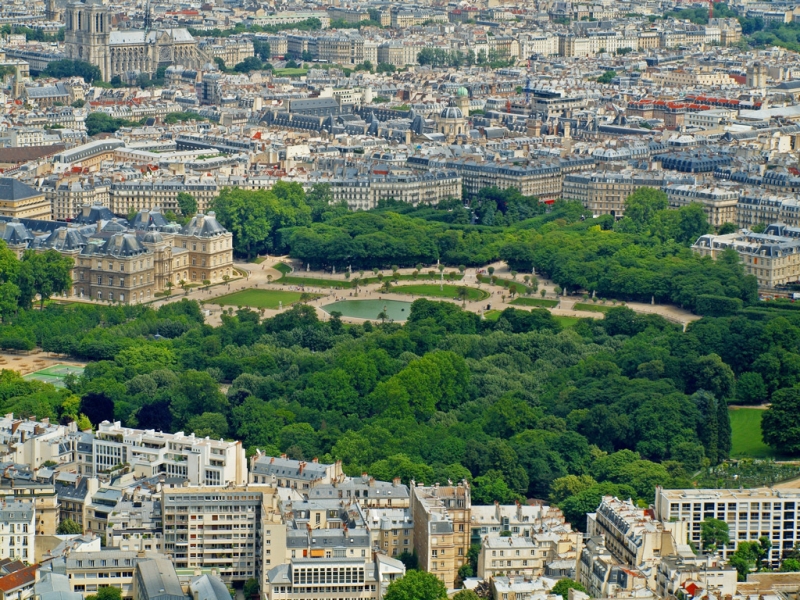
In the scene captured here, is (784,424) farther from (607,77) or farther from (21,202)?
(607,77)

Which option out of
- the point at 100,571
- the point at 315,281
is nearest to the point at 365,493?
the point at 100,571

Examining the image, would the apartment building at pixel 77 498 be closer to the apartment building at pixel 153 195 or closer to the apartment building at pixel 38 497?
the apartment building at pixel 38 497

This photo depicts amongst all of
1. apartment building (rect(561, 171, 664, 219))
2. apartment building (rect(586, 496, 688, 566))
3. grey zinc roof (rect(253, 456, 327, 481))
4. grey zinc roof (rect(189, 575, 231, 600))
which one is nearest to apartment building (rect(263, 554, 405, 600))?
grey zinc roof (rect(189, 575, 231, 600))

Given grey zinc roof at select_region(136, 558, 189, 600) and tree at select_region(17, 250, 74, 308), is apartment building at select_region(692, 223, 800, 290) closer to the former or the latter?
tree at select_region(17, 250, 74, 308)

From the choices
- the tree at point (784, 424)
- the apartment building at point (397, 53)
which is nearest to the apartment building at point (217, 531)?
the tree at point (784, 424)

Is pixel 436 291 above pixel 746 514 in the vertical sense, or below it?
below

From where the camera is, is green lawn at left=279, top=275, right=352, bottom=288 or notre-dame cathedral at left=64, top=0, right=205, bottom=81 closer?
green lawn at left=279, top=275, right=352, bottom=288

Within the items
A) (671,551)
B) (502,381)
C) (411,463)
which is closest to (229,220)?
(502,381)
